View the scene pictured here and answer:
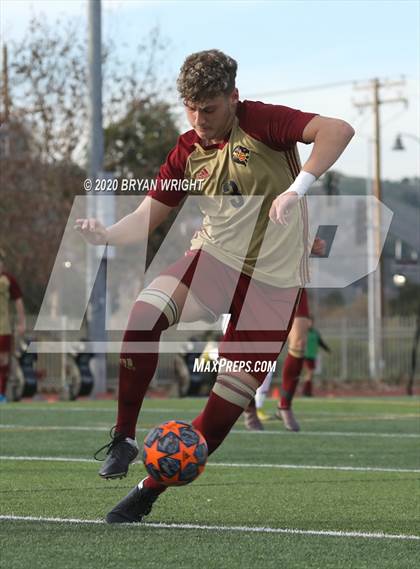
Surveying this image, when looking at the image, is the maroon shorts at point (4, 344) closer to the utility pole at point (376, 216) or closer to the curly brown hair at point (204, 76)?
the curly brown hair at point (204, 76)

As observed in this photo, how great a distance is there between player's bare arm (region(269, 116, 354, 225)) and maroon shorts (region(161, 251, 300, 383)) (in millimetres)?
703

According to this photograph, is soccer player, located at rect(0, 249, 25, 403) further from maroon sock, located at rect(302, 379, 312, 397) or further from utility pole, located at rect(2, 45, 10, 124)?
utility pole, located at rect(2, 45, 10, 124)

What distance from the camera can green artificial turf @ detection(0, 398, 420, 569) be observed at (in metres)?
4.93

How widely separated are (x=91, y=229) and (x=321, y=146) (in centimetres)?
112

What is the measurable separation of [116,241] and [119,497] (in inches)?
65.0

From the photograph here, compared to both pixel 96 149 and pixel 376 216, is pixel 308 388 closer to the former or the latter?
pixel 96 149

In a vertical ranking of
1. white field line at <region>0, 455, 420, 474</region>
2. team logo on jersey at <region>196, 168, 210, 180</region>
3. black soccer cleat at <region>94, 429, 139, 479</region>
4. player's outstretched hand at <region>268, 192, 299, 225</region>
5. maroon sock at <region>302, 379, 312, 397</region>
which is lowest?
maroon sock at <region>302, 379, 312, 397</region>

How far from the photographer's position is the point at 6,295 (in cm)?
1809

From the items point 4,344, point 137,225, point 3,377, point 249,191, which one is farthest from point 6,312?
point 249,191

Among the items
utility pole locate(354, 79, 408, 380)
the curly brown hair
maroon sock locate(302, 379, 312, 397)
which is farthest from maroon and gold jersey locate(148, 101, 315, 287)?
utility pole locate(354, 79, 408, 380)

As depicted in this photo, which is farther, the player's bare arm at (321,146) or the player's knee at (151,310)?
the player's knee at (151,310)

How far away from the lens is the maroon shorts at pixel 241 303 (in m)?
5.80

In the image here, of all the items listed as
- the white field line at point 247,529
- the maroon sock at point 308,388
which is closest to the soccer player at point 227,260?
the white field line at point 247,529

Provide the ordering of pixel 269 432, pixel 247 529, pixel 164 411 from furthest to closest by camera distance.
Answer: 1. pixel 164 411
2. pixel 269 432
3. pixel 247 529
